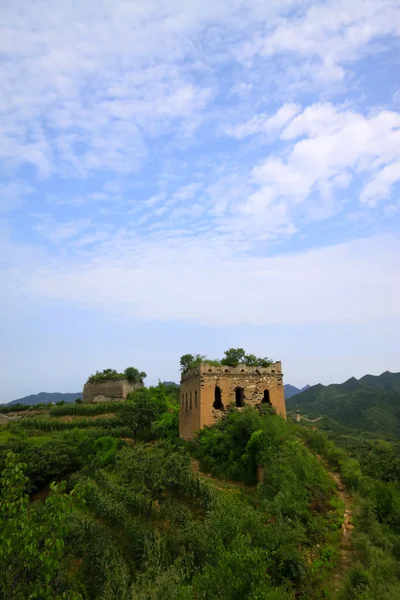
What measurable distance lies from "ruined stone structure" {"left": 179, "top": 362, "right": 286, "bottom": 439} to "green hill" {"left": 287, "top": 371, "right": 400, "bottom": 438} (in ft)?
132

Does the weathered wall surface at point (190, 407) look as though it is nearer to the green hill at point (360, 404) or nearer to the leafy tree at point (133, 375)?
the leafy tree at point (133, 375)

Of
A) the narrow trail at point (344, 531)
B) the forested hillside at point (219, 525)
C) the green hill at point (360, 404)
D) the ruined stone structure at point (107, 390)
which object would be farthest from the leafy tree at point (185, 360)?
the green hill at point (360, 404)

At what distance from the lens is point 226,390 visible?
23422mm

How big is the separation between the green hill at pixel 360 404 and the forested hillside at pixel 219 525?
4490 cm

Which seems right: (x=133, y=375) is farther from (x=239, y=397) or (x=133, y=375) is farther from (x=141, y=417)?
(x=239, y=397)

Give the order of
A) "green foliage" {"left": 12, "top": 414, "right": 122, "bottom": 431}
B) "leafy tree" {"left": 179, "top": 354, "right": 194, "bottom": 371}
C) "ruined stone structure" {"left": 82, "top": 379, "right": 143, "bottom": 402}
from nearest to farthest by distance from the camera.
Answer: "leafy tree" {"left": 179, "top": 354, "right": 194, "bottom": 371} → "green foliage" {"left": 12, "top": 414, "right": 122, "bottom": 431} → "ruined stone structure" {"left": 82, "top": 379, "right": 143, "bottom": 402}

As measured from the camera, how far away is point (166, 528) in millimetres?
15602

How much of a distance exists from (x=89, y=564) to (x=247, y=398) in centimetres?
1133

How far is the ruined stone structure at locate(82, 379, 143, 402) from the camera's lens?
4450 centimetres

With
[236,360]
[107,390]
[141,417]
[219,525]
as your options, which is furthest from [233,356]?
[107,390]


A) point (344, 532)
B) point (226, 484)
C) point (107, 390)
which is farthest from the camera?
point (107, 390)

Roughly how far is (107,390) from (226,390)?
81.0ft

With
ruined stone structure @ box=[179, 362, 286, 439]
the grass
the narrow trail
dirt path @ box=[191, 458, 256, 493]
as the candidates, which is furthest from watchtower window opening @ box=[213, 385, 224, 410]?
the grass

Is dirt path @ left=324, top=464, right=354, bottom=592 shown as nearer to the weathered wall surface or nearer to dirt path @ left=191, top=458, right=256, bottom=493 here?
dirt path @ left=191, top=458, right=256, bottom=493
